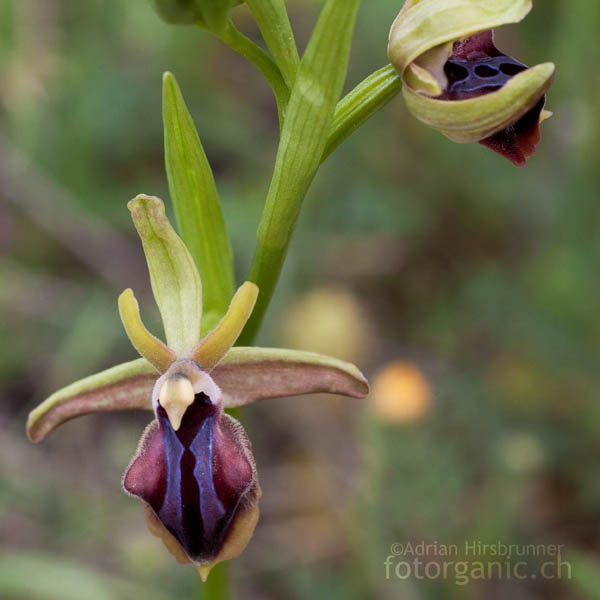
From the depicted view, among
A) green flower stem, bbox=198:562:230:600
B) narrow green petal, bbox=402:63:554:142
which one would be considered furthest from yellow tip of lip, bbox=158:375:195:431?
narrow green petal, bbox=402:63:554:142

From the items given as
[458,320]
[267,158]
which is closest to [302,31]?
[267,158]

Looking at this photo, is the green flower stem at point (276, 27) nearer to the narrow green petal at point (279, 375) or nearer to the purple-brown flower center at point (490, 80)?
the purple-brown flower center at point (490, 80)

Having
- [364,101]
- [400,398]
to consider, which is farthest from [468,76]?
[400,398]

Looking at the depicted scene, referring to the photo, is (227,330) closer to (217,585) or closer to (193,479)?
(193,479)

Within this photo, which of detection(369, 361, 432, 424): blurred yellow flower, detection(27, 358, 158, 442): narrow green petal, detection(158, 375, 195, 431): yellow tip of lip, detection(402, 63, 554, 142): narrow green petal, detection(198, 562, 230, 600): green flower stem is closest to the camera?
detection(402, 63, 554, 142): narrow green petal

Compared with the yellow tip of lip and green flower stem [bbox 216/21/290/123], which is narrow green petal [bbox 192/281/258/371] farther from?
green flower stem [bbox 216/21/290/123]

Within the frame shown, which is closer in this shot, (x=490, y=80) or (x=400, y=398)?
(x=490, y=80)

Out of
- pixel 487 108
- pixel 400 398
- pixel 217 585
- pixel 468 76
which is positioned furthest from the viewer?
pixel 400 398
